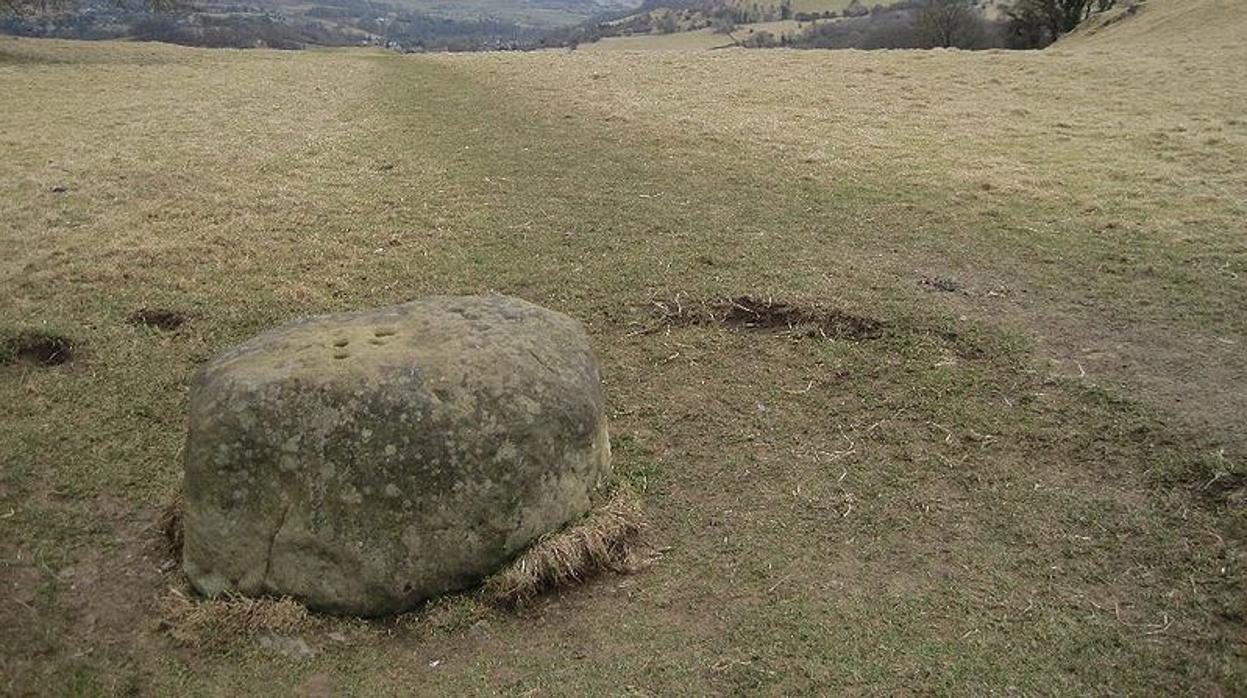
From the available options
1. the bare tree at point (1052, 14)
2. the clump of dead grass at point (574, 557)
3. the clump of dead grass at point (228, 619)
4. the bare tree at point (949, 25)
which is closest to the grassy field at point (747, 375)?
the clump of dead grass at point (228, 619)

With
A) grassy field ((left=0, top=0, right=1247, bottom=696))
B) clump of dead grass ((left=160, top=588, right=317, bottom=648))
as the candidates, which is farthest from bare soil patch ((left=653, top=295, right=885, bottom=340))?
clump of dead grass ((left=160, top=588, right=317, bottom=648))

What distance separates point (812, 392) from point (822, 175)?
835cm

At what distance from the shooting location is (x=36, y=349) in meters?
9.61

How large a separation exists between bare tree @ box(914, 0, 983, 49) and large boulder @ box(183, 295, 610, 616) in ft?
195

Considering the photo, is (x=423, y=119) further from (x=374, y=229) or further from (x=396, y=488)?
(x=396, y=488)

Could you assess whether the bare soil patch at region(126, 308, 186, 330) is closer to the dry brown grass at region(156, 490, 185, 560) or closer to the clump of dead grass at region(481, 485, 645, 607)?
the dry brown grass at region(156, 490, 185, 560)

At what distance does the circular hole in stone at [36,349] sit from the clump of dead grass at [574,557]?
6.02 metres

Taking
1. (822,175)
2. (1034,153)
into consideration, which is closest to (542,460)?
(822,175)

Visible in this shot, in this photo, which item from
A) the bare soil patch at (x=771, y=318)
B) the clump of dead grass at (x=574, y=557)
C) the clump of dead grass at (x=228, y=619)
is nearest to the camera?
the clump of dead grass at (x=228, y=619)

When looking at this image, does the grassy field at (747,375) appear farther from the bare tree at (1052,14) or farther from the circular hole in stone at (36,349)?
the bare tree at (1052,14)

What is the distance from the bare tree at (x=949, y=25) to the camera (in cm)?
5859

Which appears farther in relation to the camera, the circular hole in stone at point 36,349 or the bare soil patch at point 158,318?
the bare soil patch at point 158,318

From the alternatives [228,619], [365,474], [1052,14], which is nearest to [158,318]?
[228,619]

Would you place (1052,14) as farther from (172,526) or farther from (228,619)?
(228,619)
